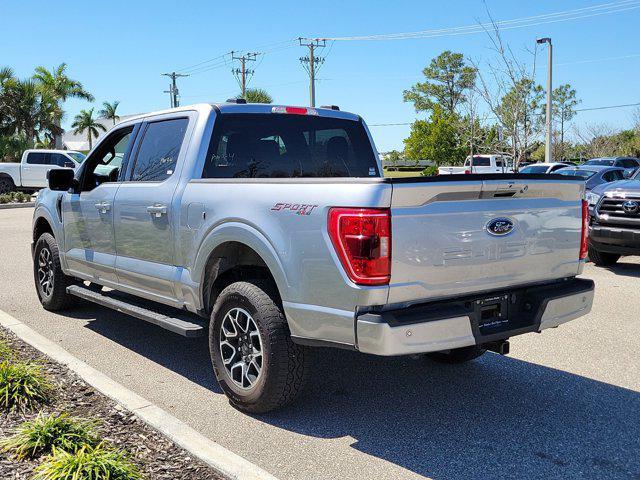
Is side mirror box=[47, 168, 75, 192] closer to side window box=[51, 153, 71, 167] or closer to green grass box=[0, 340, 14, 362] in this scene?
green grass box=[0, 340, 14, 362]

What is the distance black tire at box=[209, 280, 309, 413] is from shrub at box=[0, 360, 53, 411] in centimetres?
122

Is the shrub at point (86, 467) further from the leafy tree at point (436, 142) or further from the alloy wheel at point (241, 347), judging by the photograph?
the leafy tree at point (436, 142)

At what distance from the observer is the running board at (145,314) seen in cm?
467

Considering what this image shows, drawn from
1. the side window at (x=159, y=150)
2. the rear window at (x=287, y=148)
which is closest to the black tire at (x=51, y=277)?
the side window at (x=159, y=150)

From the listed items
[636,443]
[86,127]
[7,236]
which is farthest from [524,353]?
[86,127]

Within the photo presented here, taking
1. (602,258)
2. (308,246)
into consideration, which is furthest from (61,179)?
(602,258)

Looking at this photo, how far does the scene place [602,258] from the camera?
1053 centimetres

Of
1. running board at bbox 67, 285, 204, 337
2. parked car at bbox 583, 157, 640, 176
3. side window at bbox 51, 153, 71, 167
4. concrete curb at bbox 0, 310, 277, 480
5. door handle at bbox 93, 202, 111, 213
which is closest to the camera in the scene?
concrete curb at bbox 0, 310, 277, 480

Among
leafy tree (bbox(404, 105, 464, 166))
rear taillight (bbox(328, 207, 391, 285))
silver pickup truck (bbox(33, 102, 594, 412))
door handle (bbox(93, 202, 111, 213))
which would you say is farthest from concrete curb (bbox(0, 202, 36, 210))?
leafy tree (bbox(404, 105, 464, 166))

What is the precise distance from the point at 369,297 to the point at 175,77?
205ft

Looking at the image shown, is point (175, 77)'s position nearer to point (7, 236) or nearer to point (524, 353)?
point (7, 236)

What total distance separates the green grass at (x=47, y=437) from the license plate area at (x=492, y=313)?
2296 mm

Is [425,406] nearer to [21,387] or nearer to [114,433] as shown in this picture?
[114,433]

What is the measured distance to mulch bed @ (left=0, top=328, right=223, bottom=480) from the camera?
3.43 meters
